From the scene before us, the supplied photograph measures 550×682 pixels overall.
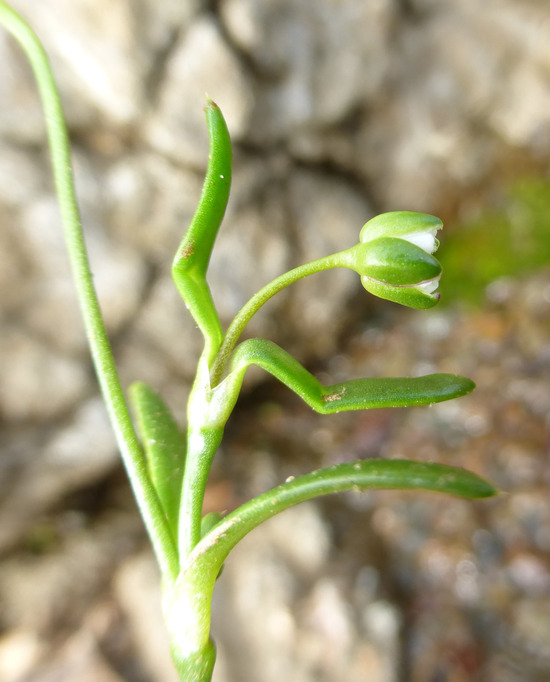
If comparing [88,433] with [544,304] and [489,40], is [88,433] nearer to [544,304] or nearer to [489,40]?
[544,304]

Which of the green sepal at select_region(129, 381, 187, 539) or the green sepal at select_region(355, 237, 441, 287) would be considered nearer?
the green sepal at select_region(355, 237, 441, 287)

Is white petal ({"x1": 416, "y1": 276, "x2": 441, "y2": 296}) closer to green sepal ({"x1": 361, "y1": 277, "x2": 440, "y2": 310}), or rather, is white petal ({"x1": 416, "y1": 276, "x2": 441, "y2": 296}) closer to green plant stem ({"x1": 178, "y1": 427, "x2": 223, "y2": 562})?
green sepal ({"x1": 361, "y1": 277, "x2": 440, "y2": 310})

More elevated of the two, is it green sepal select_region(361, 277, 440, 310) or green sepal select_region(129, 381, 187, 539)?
green sepal select_region(361, 277, 440, 310)

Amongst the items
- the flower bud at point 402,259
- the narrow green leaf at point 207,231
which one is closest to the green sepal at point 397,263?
the flower bud at point 402,259

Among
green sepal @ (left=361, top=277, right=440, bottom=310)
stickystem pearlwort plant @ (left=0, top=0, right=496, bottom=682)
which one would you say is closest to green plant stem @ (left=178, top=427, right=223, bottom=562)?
stickystem pearlwort plant @ (left=0, top=0, right=496, bottom=682)

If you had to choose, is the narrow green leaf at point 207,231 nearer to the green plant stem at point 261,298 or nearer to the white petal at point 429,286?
the green plant stem at point 261,298
